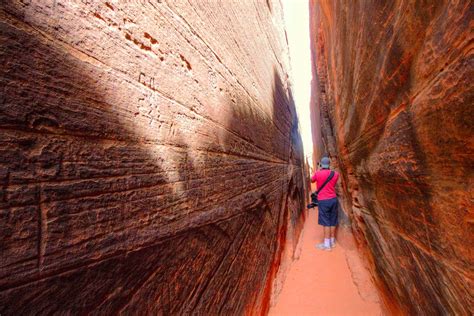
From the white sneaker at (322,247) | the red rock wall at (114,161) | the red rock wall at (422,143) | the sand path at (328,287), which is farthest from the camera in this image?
the white sneaker at (322,247)

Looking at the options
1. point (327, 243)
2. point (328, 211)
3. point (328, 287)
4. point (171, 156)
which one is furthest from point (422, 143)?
point (327, 243)

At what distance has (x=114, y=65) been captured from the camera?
1.05 metres

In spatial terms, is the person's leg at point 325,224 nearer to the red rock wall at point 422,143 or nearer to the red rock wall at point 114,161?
the red rock wall at point 422,143

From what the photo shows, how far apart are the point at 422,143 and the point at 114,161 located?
1955 millimetres

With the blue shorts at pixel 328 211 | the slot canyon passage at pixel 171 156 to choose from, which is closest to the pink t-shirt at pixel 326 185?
the blue shorts at pixel 328 211

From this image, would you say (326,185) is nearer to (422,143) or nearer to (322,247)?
(322,247)

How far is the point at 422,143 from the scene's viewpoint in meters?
1.53

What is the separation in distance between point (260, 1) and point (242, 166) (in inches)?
145

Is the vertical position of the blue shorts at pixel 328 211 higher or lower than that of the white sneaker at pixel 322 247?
higher

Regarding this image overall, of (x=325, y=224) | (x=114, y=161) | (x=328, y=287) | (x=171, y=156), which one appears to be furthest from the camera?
(x=325, y=224)

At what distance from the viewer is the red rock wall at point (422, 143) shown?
1.16 m

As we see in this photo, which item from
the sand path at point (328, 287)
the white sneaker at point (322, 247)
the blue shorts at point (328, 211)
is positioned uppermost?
the blue shorts at point (328, 211)

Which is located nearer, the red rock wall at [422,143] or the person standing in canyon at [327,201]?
the red rock wall at [422,143]

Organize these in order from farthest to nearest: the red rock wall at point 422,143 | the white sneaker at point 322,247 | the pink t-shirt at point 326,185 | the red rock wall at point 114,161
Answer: the white sneaker at point 322,247, the pink t-shirt at point 326,185, the red rock wall at point 422,143, the red rock wall at point 114,161
